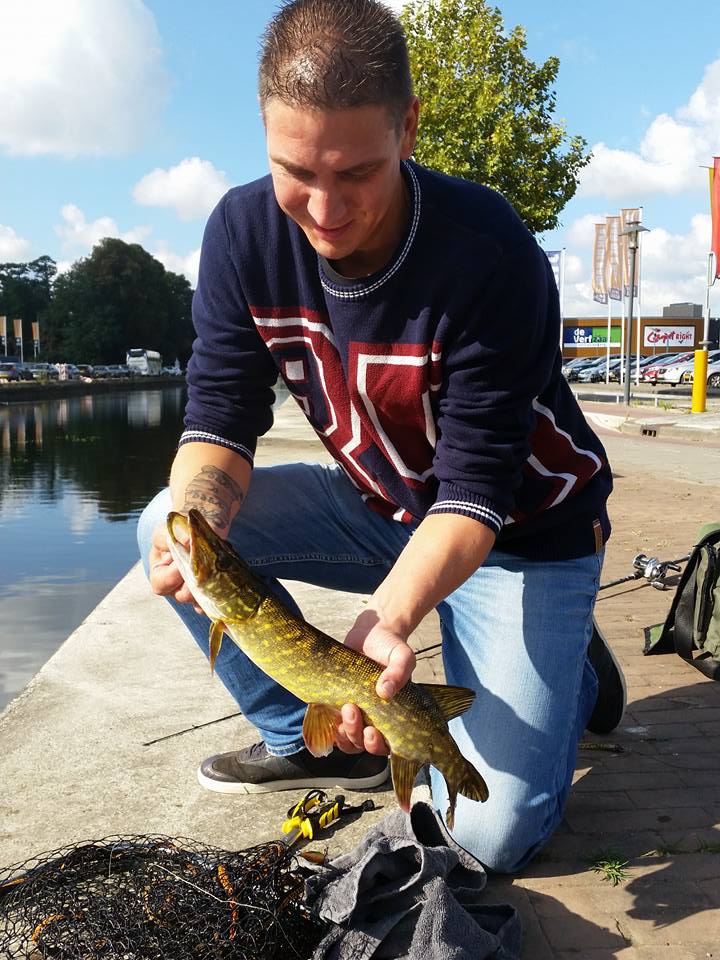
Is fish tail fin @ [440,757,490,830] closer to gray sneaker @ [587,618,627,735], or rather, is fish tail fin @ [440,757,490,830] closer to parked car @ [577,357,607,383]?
gray sneaker @ [587,618,627,735]

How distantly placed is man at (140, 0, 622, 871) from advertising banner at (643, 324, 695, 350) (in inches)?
3277

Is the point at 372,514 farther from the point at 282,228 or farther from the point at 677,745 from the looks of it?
the point at 677,745

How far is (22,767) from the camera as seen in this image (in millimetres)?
3801

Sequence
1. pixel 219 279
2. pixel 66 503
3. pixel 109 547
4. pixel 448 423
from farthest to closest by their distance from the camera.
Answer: pixel 66 503
pixel 109 547
pixel 219 279
pixel 448 423

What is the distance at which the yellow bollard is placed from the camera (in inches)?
1077

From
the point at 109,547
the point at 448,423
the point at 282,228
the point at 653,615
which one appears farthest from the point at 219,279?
the point at 109,547

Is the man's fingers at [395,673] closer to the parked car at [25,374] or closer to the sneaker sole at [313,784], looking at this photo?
the sneaker sole at [313,784]

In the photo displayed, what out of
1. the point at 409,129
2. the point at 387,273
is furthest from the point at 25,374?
the point at 409,129

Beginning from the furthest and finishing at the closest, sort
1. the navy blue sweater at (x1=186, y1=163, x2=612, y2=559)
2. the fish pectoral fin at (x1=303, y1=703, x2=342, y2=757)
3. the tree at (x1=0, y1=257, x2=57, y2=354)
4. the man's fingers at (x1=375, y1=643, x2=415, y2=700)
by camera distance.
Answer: the tree at (x1=0, y1=257, x2=57, y2=354) → the navy blue sweater at (x1=186, y1=163, x2=612, y2=559) → the fish pectoral fin at (x1=303, y1=703, x2=342, y2=757) → the man's fingers at (x1=375, y1=643, x2=415, y2=700)

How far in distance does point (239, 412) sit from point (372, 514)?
2.17 ft

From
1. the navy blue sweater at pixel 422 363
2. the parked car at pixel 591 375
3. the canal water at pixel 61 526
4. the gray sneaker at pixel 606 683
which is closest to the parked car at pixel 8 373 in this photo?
the parked car at pixel 591 375

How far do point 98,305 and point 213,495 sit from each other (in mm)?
112327

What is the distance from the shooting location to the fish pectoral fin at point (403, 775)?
2.66 meters

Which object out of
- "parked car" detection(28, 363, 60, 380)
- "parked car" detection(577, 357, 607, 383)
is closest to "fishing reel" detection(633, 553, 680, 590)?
"parked car" detection(577, 357, 607, 383)
